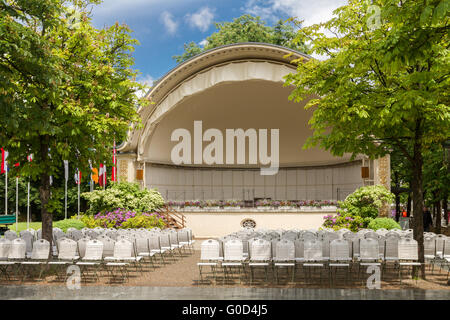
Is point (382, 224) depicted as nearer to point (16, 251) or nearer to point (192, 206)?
point (192, 206)

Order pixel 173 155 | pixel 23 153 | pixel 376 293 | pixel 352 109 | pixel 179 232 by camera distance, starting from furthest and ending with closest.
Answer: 1. pixel 173 155
2. pixel 179 232
3. pixel 23 153
4. pixel 352 109
5. pixel 376 293

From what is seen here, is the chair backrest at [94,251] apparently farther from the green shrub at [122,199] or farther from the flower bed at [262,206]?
the flower bed at [262,206]

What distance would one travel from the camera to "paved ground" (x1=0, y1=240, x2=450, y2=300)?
930 cm

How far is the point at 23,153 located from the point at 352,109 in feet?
29.7

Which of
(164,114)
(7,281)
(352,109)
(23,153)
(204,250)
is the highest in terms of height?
(164,114)

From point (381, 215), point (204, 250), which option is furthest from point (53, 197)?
point (381, 215)

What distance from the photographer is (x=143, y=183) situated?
26.0 m

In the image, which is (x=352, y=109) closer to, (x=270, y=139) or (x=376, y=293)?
(x=376, y=293)

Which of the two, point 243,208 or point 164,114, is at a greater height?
point 164,114

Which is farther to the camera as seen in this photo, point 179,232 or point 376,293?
point 179,232

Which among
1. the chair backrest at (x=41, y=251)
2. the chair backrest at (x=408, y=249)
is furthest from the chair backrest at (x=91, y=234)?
the chair backrest at (x=408, y=249)

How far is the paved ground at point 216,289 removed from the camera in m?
9.30

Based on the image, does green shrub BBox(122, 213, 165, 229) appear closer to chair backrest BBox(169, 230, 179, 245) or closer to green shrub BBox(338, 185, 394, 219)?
chair backrest BBox(169, 230, 179, 245)

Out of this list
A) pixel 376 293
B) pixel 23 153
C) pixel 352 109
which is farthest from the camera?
pixel 23 153
